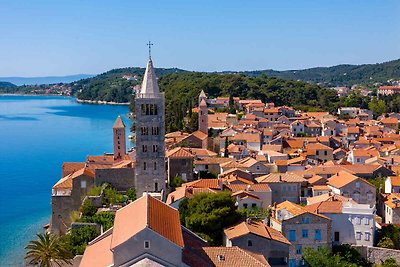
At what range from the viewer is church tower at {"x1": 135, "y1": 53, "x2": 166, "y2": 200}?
93.1 ft

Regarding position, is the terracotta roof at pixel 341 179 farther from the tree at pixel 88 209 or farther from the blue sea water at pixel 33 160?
the blue sea water at pixel 33 160

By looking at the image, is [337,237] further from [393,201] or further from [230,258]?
[230,258]

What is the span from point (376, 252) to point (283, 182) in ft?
23.6

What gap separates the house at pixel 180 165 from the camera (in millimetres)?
32000

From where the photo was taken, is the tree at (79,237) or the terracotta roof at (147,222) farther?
the tree at (79,237)

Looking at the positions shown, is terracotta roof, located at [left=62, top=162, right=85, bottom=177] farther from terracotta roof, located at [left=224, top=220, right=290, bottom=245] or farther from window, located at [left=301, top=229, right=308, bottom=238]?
window, located at [left=301, top=229, right=308, bottom=238]

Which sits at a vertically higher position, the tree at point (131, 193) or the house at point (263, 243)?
the tree at point (131, 193)

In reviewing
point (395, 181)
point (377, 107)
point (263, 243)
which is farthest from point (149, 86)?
point (377, 107)

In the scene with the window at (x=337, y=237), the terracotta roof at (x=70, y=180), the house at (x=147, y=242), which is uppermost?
the house at (x=147, y=242)

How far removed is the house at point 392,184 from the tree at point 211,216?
47.6 ft

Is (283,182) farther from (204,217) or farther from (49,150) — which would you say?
(49,150)

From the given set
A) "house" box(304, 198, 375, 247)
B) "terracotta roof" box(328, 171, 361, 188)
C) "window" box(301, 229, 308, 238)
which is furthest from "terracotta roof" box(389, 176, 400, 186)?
"window" box(301, 229, 308, 238)

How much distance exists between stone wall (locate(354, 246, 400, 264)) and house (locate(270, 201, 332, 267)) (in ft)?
7.91

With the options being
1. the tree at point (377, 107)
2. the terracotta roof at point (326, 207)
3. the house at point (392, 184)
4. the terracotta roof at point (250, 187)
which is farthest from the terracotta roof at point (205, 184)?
the tree at point (377, 107)
